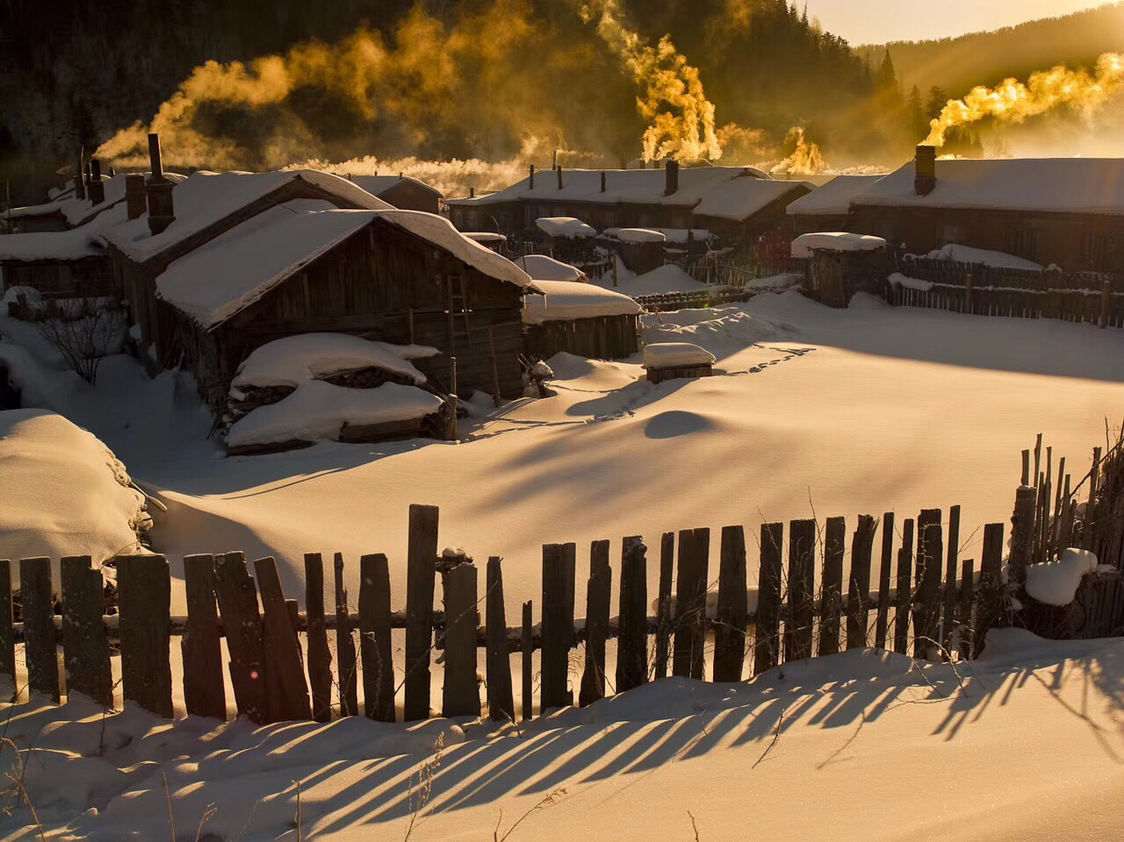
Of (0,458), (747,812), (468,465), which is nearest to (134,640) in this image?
(747,812)

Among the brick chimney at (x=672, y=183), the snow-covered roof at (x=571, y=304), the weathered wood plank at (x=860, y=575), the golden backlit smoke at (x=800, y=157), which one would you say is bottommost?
the weathered wood plank at (x=860, y=575)

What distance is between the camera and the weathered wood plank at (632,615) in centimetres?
572

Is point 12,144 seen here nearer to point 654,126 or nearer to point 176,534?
point 654,126

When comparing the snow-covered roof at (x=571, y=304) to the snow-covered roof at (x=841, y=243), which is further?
the snow-covered roof at (x=841, y=243)

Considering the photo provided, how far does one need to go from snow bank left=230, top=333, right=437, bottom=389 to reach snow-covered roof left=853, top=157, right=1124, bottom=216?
1995cm

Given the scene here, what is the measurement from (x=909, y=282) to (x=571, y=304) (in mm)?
11539

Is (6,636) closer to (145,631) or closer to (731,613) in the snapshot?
(145,631)

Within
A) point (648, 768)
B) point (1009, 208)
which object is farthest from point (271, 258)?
point (1009, 208)

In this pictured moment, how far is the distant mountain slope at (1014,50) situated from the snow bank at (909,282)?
460ft

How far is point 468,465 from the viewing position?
41.2ft

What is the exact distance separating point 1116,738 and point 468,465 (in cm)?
876

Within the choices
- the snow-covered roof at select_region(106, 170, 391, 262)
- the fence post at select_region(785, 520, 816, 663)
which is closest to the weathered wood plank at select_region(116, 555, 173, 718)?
the fence post at select_region(785, 520, 816, 663)

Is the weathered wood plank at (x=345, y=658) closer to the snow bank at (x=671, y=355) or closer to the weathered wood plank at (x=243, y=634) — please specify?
the weathered wood plank at (x=243, y=634)

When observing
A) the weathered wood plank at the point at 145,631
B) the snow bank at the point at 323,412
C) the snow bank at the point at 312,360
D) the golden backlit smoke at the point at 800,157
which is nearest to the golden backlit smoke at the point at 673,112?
the golden backlit smoke at the point at 800,157
